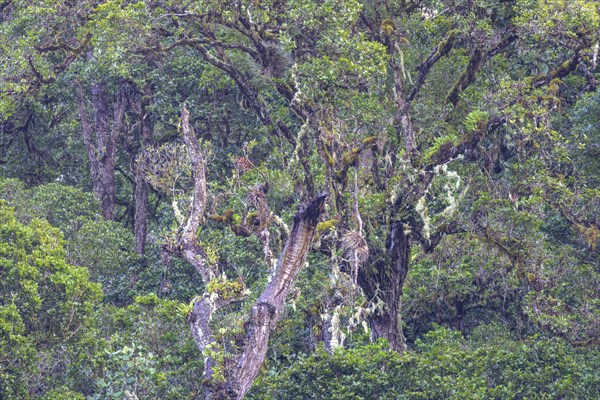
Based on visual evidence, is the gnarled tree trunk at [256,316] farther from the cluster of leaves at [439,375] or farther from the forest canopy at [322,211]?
the cluster of leaves at [439,375]

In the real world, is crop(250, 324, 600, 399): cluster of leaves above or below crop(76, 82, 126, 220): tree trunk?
below

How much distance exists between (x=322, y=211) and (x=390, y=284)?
212 inches

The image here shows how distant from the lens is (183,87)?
29.4 m

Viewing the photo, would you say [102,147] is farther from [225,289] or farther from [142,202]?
[225,289]

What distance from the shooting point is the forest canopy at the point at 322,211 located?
59.9ft

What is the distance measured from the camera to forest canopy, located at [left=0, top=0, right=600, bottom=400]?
18250 millimetres

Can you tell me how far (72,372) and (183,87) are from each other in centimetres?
1183

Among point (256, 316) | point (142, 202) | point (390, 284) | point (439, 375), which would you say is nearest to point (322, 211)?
point (256, 316)

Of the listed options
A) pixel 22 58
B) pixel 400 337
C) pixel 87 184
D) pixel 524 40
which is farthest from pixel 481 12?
pixel 87 184

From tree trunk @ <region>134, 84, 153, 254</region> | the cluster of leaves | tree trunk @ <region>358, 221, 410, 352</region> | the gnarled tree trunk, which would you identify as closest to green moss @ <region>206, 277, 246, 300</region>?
the gnarled tree trunk

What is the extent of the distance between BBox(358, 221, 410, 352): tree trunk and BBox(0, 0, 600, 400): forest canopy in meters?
0.04

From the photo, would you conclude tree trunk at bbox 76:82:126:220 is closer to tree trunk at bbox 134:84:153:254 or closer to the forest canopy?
the forest canopy

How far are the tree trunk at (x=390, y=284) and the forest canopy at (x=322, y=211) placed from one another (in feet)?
0.13

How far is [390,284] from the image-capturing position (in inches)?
824
